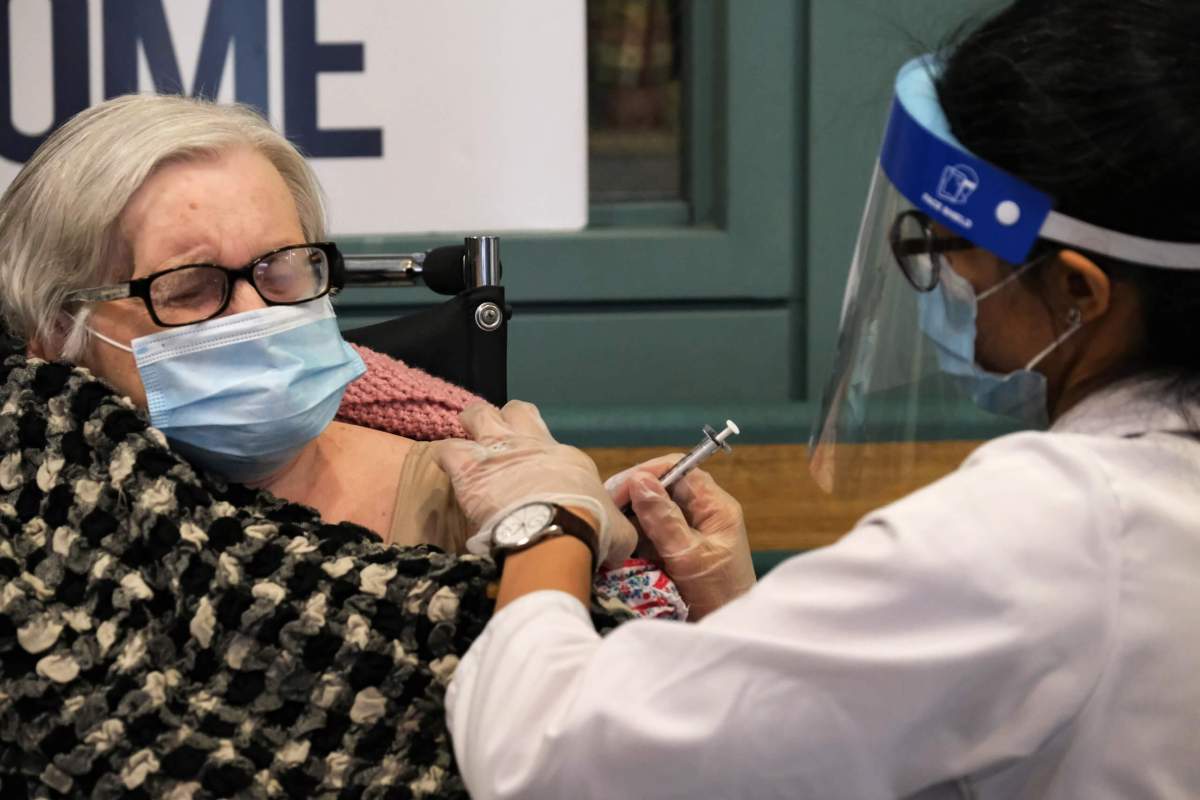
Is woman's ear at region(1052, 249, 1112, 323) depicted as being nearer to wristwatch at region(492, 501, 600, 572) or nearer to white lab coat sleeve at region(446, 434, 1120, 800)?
white lab coat sleeve at region(446, 434, 1120, 800)

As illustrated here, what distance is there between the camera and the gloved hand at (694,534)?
58.6 inches

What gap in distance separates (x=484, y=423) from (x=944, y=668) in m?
0.69

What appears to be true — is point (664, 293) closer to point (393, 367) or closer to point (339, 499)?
point (393, 367)

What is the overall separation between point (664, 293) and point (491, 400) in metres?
0.79

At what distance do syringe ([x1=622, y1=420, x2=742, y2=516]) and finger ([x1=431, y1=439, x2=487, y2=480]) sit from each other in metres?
0.19

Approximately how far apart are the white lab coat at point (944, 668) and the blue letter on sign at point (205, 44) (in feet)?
6.02

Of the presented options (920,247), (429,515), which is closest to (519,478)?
(429,515)

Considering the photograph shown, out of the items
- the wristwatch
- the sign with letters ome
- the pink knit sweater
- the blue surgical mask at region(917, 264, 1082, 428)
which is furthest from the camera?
the sign with letters ome

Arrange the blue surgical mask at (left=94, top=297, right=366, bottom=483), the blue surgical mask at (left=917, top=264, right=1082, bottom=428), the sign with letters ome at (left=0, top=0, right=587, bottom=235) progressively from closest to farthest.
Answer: the blue surgical mask at (left=917, top=264, right=1082, bottom=428), the blue surgical mask at (left=94, top=297, right=366, bottom=483), the sign with letters ome at (left=0, top=0, right=587, bottom=235)

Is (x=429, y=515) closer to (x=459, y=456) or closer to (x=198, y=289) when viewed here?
(x=459, y=456)

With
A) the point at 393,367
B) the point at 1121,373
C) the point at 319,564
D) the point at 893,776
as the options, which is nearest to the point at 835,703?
the point at 893,776

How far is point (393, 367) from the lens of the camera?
175cm

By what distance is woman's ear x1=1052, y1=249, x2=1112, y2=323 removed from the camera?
101 cm

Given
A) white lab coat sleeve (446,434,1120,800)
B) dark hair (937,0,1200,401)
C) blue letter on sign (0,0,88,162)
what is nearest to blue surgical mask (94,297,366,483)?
white lab coat sleeve (446,434,1120,800)
